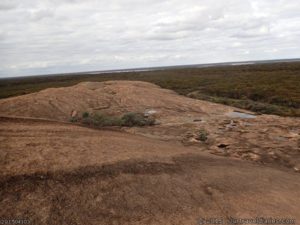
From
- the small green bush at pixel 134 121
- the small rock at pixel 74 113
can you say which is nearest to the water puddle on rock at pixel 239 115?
the small green bush at pixel 134 121

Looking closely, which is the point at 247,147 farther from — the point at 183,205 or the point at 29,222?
the point at 29,222

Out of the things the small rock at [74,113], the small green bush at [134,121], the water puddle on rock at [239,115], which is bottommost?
the water puddle on rock at [239,115]

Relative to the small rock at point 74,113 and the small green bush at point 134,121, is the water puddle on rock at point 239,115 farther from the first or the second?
the small rock at point 74,113

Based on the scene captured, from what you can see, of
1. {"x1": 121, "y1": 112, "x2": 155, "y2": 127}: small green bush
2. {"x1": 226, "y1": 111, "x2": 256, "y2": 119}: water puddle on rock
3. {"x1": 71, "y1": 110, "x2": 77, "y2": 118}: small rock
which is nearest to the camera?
{"x1": 121, "y1": 112, "x2": 155, "y2": 127}: small green bush

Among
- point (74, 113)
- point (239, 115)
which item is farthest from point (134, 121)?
point (239, 115)

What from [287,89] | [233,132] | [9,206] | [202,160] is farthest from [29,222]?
[287,89]

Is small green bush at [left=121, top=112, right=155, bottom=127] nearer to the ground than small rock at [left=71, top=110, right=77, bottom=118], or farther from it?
→ nearer to the ground

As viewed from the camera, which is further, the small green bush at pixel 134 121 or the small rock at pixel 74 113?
the small rock at pixel 74 113

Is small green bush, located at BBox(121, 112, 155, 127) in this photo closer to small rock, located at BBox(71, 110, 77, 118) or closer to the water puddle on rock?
small rock, located at BBox(71, 110, 77, 118)

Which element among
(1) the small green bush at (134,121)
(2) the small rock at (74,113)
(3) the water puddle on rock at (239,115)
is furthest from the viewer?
(3) the water puddle on rock at (239,115)

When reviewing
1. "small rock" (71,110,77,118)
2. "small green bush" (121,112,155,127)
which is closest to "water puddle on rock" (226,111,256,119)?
"small green bush" (121,112,155,127)

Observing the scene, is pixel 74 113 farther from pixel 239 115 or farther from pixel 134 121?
pixel 239 115
